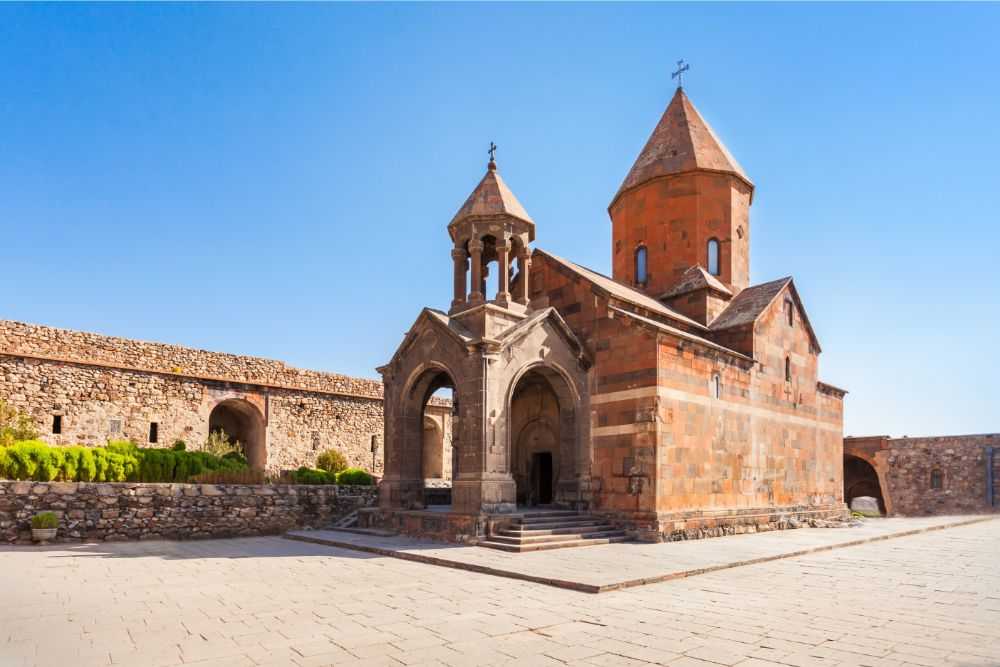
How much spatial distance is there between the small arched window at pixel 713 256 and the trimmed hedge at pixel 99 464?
1406 cm

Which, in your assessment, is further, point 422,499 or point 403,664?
point 422,499

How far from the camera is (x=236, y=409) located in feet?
73.0

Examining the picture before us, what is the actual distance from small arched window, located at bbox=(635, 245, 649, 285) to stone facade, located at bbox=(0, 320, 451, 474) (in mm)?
10849

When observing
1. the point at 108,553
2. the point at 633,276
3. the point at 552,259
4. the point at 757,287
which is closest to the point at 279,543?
the point at 108,553

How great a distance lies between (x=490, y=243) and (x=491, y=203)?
1.19m

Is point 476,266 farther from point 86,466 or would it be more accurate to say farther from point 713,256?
point 86,466

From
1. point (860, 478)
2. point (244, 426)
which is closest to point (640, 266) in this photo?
point (244, 426)

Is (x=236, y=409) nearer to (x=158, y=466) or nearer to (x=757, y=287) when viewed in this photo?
(x=158, y=466)

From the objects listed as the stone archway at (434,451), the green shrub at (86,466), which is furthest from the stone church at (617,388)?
the stone archway at (434,451)

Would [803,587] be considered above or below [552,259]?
below

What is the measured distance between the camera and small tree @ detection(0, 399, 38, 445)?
15336mm

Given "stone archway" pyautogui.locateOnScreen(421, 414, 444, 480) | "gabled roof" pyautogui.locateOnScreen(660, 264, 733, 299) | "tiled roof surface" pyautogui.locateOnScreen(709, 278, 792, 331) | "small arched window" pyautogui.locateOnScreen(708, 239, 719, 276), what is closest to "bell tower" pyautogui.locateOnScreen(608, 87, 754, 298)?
"small arched window" pyautogui.locateOnScreen(708, 239, 719, 276)

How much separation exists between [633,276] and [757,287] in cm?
356

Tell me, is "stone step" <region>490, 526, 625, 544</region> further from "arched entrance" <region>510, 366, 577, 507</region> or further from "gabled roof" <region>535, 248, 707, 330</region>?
"gabled roof" <region>535, 248, 707, 330</region>
